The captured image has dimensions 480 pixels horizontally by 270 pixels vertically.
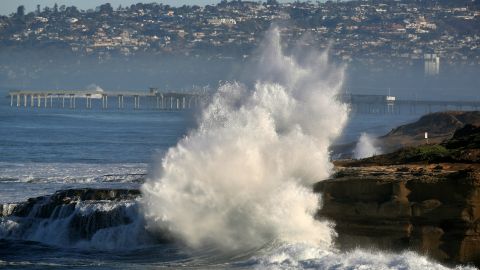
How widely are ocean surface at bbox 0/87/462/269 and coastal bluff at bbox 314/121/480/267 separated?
575 mm

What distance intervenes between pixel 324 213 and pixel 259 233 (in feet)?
4.95

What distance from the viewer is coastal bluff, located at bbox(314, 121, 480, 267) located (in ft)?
90.0

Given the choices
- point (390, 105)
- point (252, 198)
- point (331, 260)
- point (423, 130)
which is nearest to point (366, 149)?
point (423, 130)

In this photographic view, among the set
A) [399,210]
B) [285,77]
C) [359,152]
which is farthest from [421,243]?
[359,152]

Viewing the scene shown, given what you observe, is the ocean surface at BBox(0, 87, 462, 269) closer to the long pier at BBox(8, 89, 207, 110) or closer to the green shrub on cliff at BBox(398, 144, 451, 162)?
the green shrub on cliff at BBox(398, 144, 451, 162)

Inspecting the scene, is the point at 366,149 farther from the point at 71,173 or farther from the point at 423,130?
the point at 71,173

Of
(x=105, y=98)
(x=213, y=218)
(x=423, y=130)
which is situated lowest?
(x=105, y=98)

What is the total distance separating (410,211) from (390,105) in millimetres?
120518

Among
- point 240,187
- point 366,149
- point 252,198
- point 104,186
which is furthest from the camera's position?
point 366,149

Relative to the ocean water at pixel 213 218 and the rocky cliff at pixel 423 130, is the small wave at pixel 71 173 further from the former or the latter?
the rocky cliff at pixel 423 130

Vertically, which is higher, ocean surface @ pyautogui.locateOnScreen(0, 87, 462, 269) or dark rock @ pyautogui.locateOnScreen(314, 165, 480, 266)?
dark rock @ pyautogui.locateOnScreen(314, 165, 480, 266)

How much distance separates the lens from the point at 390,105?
5812 inches

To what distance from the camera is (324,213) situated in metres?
28.8

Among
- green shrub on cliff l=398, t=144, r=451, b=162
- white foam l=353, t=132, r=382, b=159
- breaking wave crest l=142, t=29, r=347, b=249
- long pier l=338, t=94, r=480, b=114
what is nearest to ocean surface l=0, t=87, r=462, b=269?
breaking wave crest l=142, t=29, r=347, b=249
